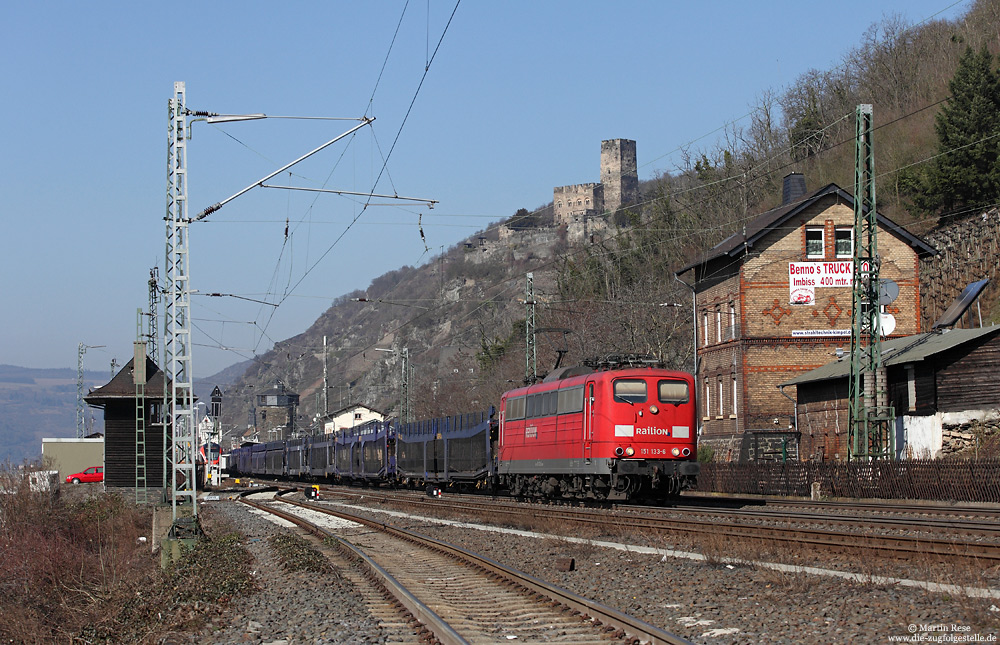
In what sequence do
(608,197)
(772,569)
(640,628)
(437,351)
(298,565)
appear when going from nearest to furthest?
1. (640,628)
2. (772,569)
3. (298,565)
4. (437,351)
5. (608,197)

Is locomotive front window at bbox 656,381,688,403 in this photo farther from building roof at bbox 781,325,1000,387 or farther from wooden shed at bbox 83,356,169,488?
wooden shed at bbox 83,356,169,488

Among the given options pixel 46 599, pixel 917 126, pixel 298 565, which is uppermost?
pixel 917 126

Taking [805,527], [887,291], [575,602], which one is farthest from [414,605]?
[887,291]

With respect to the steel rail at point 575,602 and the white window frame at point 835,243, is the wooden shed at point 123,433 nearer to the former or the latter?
the white window frame at point 835,243

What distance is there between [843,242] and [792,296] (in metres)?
3.54

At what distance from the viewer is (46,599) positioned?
20.1 meters

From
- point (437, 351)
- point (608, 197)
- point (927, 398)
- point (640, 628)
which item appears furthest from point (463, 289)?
point (640, 628)

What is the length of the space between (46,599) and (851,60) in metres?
75.0

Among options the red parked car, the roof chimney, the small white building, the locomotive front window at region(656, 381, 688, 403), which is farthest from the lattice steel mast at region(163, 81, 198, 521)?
the small white building

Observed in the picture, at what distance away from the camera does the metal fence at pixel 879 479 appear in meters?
23.4

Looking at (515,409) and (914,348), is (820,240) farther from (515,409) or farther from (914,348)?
(515,409)

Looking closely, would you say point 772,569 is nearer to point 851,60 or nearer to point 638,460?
point 638,460

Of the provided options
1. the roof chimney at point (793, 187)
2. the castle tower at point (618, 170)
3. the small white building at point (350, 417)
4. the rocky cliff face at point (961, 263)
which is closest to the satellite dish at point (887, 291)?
the rocky cliff face at point (961, 263)

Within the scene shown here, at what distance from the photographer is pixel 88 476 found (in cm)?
6575
